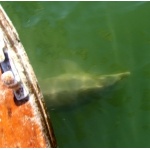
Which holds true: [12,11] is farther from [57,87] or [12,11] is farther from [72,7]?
[57,87]

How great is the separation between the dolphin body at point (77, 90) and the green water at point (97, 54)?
10 centimetres

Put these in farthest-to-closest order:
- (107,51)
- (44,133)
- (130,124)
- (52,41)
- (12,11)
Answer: (12,11) → (52,41) → (107,51) → (130,124) → (44,133)

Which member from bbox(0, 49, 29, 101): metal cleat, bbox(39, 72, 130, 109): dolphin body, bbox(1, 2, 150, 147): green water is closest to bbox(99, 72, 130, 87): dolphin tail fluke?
bbox(39, 72, 130, 109): dolphin body

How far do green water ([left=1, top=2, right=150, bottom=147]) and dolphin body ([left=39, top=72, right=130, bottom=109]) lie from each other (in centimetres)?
10

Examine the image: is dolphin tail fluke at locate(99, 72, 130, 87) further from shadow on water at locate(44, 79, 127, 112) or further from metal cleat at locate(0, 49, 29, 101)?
metal cleat at locate(0, 49, 29, 101)

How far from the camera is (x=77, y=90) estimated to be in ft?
16.4

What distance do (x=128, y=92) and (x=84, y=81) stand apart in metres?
0.58

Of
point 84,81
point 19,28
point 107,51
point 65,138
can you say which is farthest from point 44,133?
point 19,28

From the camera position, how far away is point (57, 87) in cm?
505

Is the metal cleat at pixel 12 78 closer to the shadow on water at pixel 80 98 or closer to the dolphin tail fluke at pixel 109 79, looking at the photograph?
the shadow on water at pixel 80 98

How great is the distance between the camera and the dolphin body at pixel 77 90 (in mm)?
4953

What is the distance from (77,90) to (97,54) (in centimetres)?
70

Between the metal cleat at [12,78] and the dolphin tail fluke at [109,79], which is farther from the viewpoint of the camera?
the dolphin tail fluke at [109,79]

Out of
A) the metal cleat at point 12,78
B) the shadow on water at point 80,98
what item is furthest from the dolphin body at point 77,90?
the metal cleat at point 12,78
